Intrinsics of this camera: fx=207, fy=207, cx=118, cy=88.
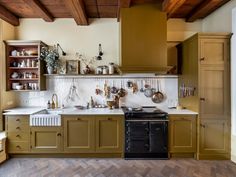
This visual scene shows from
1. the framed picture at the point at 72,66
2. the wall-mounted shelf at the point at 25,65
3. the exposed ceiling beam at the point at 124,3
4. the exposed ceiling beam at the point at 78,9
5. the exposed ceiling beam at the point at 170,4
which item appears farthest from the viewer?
the framed picture at the point at 72,66

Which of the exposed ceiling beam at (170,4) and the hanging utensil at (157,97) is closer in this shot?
the exposed ceiling beam at (170,4)

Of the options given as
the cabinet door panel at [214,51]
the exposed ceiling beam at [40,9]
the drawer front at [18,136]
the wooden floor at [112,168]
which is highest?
the exposed ceiling beam at [40,9]

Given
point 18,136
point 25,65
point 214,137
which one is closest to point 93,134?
point 18,136

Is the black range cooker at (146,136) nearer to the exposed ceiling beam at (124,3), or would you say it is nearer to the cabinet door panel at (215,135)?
the cabinet door panel at (215,135)

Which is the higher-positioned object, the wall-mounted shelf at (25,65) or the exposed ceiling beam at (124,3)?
the exposed ceiling beam at (124,3)

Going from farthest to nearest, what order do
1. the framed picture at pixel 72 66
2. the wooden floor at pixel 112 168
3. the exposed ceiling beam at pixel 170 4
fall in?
the framed picture at pixel 72 66 → the exposed ceiling beam at pixel 170 4 → the wooden floor at pixel 112 168

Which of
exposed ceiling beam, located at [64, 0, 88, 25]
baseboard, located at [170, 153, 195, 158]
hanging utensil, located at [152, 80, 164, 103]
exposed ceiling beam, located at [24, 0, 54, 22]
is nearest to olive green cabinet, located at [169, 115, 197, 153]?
baseboard, located at [170, 153, 195, 158]

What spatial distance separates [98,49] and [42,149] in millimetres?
2277

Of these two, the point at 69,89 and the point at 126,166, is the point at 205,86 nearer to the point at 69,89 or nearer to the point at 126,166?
the point at 126,166

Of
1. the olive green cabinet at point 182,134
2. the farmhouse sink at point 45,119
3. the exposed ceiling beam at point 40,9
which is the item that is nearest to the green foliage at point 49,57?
the exposed ceiling beam at point 40,9

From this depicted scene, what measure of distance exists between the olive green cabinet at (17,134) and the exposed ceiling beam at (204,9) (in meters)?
3.81

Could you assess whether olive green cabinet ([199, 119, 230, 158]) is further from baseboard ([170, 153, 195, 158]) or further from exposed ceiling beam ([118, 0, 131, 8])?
exposed ceiling beam ([118, 0, 131, 8])

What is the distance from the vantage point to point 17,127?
3730mm

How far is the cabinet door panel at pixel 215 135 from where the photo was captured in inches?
142
